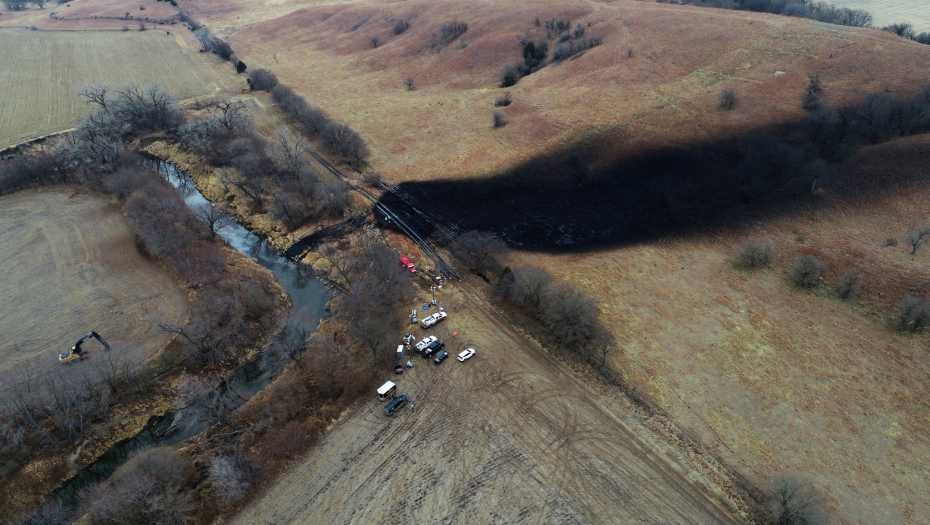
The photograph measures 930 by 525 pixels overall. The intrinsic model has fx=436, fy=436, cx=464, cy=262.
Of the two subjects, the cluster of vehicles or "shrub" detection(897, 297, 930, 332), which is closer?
the cluster of vehicles

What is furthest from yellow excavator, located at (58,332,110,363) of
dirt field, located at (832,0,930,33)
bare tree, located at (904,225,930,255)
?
dirt field, located at (832,0,930,33)

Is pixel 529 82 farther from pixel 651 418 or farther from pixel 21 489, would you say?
pixel 21 489

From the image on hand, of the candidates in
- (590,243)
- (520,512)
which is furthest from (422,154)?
(520,512)

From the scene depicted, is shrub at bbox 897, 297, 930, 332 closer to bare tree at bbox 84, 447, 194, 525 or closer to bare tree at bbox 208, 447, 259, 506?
bare tree at bbox 208, 447, 259, 506

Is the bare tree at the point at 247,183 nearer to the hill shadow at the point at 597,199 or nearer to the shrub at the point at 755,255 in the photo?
the hill shadow at the point at 597,199

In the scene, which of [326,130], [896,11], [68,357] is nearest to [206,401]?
[68,357]
